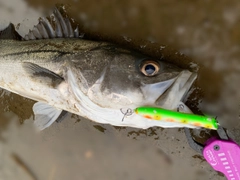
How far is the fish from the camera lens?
2.36 m

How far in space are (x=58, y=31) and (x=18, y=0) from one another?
2.35 ft

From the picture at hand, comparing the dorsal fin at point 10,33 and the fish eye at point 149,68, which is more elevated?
the fish eye at point 149,68

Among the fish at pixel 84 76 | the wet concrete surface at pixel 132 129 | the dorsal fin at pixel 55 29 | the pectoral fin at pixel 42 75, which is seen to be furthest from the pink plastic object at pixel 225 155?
the dorsal fin at pixel 55 29

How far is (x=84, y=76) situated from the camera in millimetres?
2568

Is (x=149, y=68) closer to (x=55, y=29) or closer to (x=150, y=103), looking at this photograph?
(x=150, y=103)

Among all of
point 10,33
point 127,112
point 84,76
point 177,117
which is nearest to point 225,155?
point 177,117

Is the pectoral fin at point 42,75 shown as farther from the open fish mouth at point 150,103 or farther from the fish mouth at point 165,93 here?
the fish mouth at point 165,93

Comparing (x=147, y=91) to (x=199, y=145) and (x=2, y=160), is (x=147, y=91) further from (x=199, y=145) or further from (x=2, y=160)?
(x=2, y=160)

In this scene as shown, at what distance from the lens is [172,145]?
10.0ft

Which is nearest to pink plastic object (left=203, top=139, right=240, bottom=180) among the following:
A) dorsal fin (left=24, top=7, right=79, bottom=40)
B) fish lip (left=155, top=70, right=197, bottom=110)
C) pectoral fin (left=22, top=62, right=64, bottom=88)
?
fish lip (left=155, top=70, right=197, bottom=110)

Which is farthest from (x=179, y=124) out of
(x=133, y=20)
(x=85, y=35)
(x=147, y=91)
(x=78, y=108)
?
(x=85, y=35)

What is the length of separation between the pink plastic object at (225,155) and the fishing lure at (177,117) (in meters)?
0.38

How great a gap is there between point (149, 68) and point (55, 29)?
3.71ft

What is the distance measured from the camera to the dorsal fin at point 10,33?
3189mm
